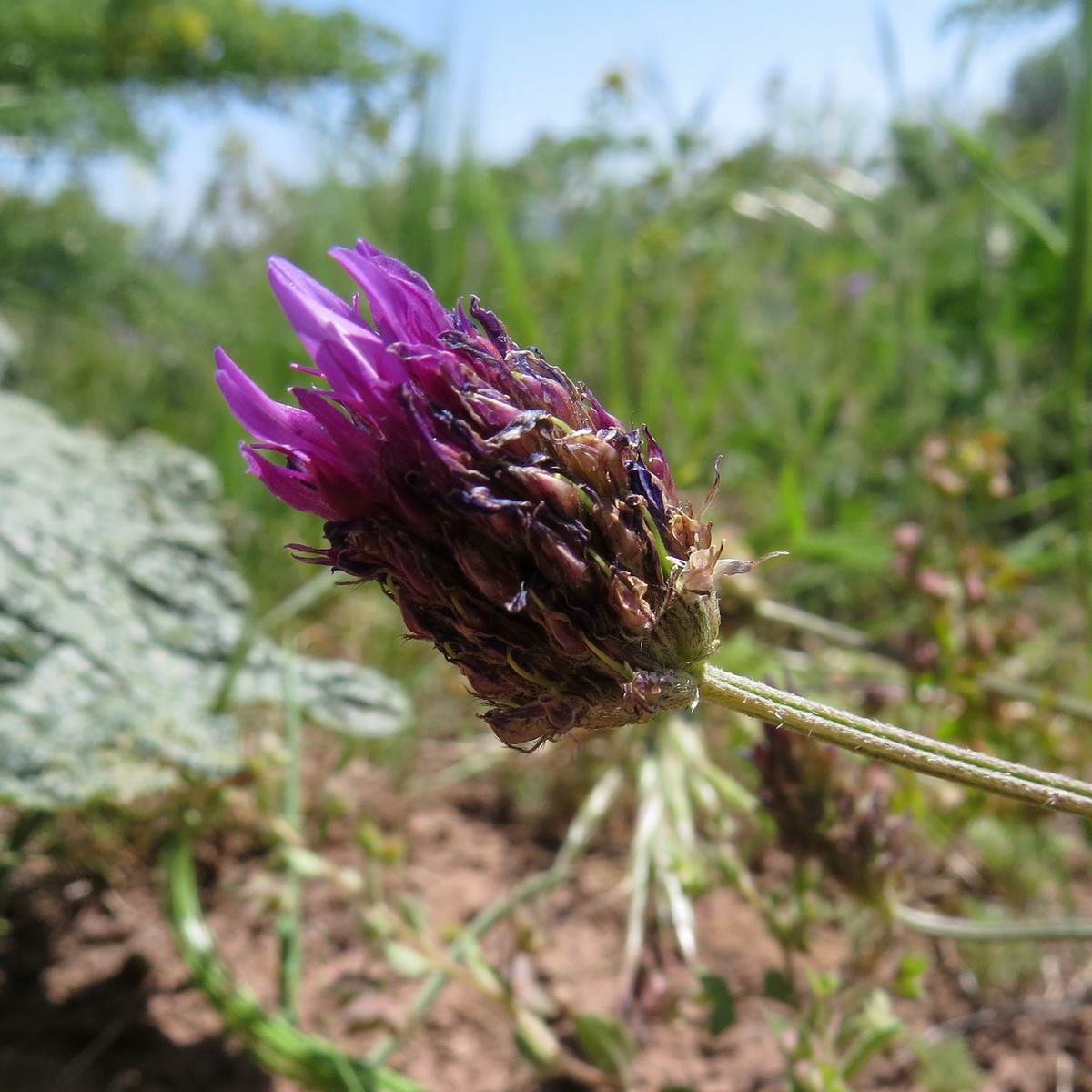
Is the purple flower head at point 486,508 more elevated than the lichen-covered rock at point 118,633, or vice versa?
the purple flower head at point 486,508

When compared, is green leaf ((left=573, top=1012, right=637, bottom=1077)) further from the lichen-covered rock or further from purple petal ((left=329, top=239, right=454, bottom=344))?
purple petal ((left=329, top=239, right=454, bottom=344))

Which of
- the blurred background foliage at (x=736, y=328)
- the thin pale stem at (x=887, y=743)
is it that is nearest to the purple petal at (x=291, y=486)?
the thin pale stem at (x=887, y=743)

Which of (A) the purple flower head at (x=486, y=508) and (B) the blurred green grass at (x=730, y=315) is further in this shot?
(B) the blurred green grass at (x=730, y=315)

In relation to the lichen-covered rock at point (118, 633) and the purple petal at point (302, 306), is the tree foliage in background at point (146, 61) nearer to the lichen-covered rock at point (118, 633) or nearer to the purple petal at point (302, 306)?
the lichen-covered rock at point (118, 633)

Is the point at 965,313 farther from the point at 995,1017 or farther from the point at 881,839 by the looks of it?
the point at 881,839

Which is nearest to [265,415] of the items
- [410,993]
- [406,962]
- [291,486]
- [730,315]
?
[291,486]

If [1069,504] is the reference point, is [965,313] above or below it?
above

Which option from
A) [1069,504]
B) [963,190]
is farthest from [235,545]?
[963,190]
